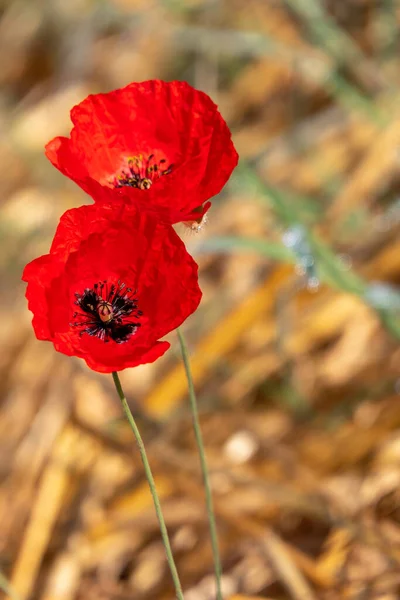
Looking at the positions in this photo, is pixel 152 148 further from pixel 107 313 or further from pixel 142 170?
pixel 107 313

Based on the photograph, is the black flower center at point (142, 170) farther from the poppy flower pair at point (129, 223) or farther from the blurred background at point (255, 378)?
the blurred background at point (255, 378)

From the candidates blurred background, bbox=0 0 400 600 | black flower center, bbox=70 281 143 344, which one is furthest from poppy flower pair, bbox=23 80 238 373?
blurred background, bbox=0 0 400 600

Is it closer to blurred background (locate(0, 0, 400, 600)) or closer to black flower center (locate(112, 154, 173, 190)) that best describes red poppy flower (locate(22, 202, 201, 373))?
black flower center (locate(112, 154, 173, 190))

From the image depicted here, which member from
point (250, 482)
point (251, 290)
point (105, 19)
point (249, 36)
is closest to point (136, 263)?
point (250, 482)

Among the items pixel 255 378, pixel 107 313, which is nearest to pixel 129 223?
pixel 107 313

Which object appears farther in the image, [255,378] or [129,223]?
[255,378]
